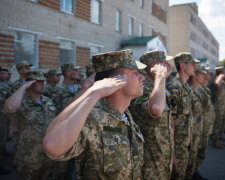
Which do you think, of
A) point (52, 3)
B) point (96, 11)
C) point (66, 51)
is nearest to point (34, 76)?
point (52, 3)

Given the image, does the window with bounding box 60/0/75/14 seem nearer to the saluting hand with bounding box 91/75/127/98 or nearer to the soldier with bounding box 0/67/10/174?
the soldier with bounding box 0/67/10/174

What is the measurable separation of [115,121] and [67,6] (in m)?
10.6

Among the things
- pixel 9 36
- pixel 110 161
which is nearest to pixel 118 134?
pixel 110 161

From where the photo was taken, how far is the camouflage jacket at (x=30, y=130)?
346 cm

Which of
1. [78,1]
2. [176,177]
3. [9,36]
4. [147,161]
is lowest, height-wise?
[176,177]

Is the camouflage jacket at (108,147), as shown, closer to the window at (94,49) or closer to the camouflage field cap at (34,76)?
the camouflage field cap at (34,76)

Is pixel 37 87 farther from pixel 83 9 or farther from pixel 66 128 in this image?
pixel 83 9

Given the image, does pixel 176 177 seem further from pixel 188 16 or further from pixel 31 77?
pixel 188 16

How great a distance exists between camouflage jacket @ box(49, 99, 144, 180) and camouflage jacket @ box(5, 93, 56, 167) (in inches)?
75.9

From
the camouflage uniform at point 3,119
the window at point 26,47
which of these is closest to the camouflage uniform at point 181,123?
the camouflage uniform at point 3,119

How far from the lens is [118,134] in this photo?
186cm

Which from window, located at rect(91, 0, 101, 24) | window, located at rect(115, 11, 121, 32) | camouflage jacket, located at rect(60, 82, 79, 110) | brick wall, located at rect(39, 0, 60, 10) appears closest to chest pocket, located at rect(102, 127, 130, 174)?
camouflage jacket, located at rect(60, 82, 79, 110)

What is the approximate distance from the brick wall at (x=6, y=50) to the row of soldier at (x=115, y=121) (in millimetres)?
3483

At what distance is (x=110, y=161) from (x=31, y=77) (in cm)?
258
